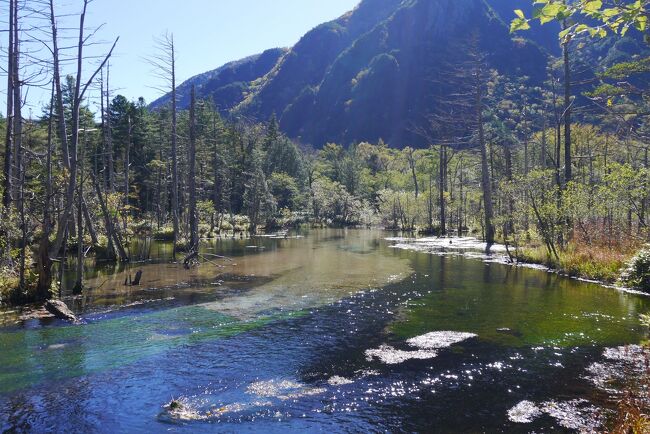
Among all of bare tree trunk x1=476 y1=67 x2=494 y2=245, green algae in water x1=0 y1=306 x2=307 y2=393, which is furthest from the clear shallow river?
bare tree trunk x1=476 y1=67 x2=494 y2=245

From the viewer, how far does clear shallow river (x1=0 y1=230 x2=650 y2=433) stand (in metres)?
7.42

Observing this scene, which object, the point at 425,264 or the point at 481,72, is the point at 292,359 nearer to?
the point at 425,264

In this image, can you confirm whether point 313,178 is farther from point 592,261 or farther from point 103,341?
point 103,341

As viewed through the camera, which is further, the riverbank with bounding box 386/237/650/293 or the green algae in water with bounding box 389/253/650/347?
the riverbank with bounding box 386/237/650/293

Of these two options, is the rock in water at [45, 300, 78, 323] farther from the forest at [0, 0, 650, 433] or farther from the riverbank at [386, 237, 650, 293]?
the riverbank at [386, 237, 650, 293]

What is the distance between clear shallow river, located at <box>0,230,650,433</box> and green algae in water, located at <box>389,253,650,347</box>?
63 millimetres

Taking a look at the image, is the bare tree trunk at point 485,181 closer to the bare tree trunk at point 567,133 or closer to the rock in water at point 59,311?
the bare tree trunk at point 567,133

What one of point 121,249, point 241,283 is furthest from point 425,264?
point 121,249

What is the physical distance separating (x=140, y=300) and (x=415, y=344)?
10.9m

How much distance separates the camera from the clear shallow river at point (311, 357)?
292 inches

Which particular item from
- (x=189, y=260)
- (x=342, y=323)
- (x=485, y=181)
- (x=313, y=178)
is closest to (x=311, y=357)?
(x=342, y=323)

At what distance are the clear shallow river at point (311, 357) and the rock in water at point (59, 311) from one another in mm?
468

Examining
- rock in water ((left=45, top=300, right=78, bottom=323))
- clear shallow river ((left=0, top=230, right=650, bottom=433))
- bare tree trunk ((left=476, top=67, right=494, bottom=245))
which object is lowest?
clear shallow river ((left=0, top=230, right=650, bottom=433))

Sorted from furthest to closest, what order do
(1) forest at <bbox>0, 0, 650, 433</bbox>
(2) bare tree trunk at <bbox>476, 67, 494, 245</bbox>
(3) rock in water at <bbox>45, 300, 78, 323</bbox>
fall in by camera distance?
1. (2) bare tree trunk at <bbox>476, 67, 494, 245</bbox>
2. (3) rock in water at <bbox>45, 300, 78, 323</bbox>
3. (1) forest at <bbox>0, 0, 650, 433</bbox>
